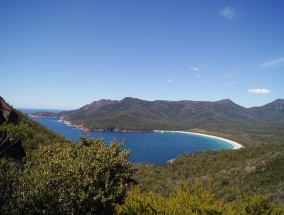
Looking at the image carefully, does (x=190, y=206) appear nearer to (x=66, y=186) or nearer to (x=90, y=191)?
(x=90, y=191)

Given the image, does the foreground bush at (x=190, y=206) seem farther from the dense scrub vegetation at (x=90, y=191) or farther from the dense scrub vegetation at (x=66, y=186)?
the dense scrub vegetation at (x=66, y=186)

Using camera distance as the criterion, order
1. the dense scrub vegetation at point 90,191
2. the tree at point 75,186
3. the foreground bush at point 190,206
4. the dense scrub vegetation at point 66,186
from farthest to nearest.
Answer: the foreground bush at point 190,206
the tree at point 75,186
the dense scrub vegetation at point 90,191
the dense scrub vegetation at point 66,186

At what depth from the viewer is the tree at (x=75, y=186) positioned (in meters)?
17.9

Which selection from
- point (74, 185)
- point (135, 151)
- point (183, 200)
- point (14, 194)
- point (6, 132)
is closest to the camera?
point (14, 194)

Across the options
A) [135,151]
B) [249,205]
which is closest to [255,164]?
[249,205]

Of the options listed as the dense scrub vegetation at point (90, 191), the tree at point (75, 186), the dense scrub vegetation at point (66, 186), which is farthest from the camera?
the tree at point (75, 186)

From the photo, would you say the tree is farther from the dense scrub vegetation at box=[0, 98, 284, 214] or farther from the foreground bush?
the foreground bush

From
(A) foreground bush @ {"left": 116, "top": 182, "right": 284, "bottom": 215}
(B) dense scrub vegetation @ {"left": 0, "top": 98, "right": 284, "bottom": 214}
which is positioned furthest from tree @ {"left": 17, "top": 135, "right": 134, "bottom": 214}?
(A) foreground bush @ {"left": 116, "top": 182, "right": 284, "bottom": 215}

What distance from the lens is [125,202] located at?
25.5m

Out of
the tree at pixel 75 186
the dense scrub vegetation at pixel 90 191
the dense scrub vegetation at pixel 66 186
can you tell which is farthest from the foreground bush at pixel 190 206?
the dense scrub vegetation at pixel 66 186

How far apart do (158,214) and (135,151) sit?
174 m

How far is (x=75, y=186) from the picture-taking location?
66.1ft

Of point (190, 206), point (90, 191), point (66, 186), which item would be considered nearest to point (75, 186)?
point (66, 186)

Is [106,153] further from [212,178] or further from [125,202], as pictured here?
[212,178]
